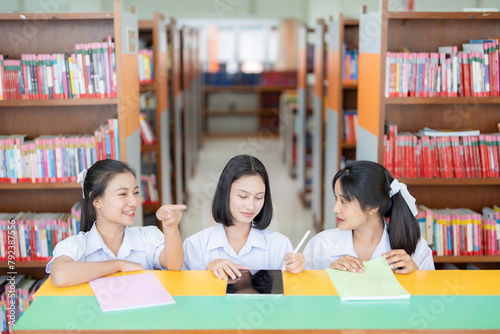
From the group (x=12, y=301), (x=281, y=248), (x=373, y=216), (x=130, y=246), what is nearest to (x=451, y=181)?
(x=373, y=216)

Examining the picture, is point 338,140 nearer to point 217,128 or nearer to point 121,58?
point 121,58

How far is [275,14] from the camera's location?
36.8ft

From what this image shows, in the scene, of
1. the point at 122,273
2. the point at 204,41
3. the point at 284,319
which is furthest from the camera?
the point at 204,41

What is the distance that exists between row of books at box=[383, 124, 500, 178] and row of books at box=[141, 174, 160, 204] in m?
1.98

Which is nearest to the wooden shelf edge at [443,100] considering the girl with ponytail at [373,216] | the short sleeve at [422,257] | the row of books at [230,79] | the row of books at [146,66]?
the girl with ponytail at [373,216]

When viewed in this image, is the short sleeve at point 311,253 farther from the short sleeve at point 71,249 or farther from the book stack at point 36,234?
the book stack at point 36,234

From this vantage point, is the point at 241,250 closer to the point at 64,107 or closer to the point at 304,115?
the point at 64,107

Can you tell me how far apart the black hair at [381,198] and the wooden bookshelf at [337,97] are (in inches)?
79.8

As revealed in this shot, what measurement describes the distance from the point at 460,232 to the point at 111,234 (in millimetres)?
2020

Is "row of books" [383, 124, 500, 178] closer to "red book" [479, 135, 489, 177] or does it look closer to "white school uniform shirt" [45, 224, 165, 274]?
"red book" [479, 135, 489, 177]

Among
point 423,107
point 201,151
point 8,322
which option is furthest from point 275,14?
point 8,322

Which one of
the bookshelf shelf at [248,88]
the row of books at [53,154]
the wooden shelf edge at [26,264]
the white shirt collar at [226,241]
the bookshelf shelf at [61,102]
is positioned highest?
the bookshelf shelf at [248,88]

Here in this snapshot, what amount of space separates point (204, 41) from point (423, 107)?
9860mm

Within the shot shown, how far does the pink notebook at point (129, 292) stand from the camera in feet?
5.87
